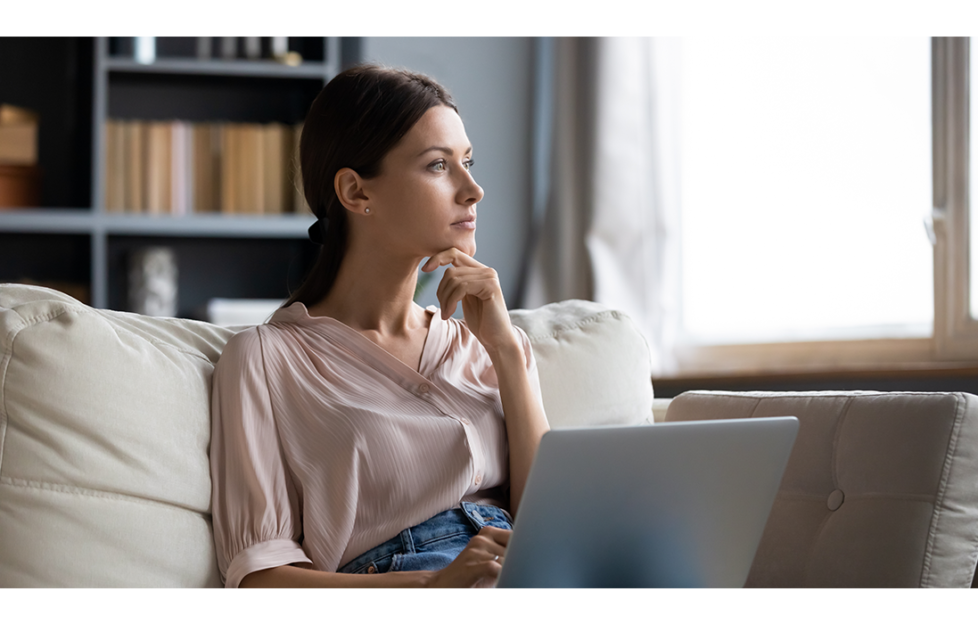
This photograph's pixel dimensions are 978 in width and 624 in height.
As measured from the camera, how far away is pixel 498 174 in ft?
10.6

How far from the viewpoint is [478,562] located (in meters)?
1.04

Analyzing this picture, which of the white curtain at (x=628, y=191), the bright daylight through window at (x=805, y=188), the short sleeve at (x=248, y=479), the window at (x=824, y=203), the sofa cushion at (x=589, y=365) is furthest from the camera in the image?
the white curtain at (x=628, y=191)

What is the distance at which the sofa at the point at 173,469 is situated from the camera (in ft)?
3.65

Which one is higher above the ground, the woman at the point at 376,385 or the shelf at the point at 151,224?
the shelf at the point at 151,224

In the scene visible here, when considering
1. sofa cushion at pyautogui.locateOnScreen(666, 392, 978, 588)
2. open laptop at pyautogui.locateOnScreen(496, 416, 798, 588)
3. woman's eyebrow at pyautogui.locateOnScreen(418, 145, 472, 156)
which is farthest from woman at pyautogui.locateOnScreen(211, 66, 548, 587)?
sofa cushion at pyautogui.locateOnScreen(666, 392, 978, 588)

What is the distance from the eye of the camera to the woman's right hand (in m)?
1.04

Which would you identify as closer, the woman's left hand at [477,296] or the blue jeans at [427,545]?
the blue jeans at [427,545]

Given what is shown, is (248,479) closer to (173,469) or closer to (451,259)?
(173,469)

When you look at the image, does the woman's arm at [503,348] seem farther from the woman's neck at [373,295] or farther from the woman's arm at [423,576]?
the woman's arm at [423,576]

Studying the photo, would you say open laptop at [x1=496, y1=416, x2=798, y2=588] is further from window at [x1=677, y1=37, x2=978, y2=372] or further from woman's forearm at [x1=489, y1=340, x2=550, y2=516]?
window at [x1=677, y1=37, x2=978, y2=372]

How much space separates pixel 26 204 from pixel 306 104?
93 centimetres

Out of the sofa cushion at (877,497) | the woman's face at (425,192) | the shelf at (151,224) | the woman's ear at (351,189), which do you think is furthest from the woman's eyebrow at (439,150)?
the shelf at (151,224)

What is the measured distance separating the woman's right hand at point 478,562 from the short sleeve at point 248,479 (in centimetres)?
25

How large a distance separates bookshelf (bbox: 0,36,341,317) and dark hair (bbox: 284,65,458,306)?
5.08ft
